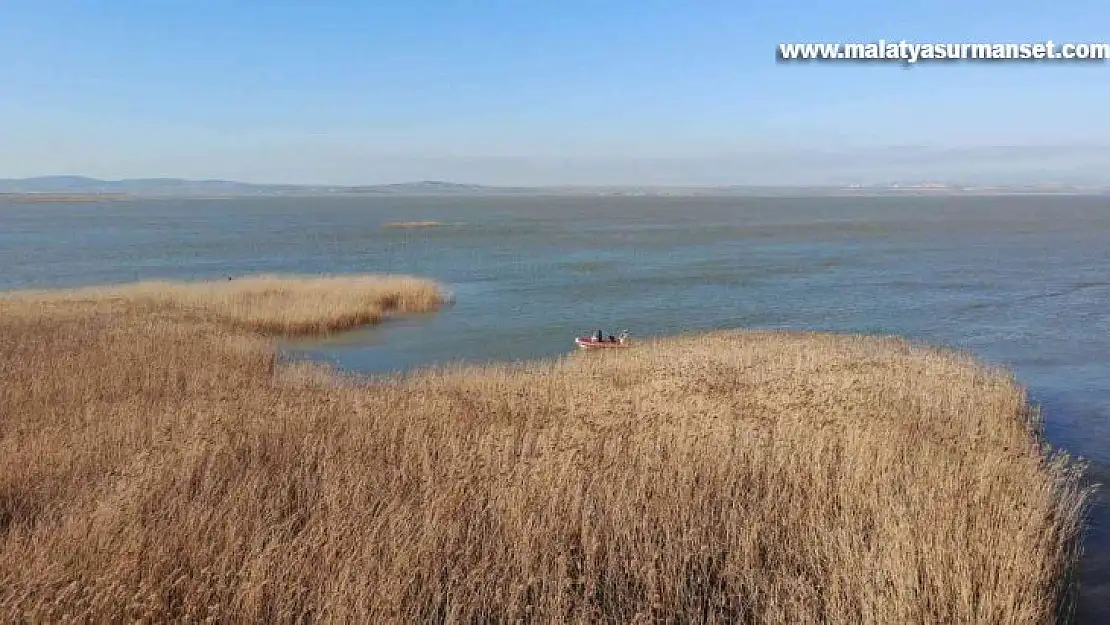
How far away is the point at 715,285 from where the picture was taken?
38.7 meters

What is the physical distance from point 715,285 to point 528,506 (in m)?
32.1

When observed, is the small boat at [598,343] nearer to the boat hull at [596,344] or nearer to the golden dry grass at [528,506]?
the boat hull at [596,344]

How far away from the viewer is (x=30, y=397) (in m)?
12.7

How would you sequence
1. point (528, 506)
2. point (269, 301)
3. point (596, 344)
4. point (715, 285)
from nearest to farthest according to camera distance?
point (528, 506) < point (596, 344) < point (269, 301) < point (715, 285)

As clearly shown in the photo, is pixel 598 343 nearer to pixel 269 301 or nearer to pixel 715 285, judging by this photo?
pixel 269 301

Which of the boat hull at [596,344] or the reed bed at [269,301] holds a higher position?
the reed bed at [269,301]

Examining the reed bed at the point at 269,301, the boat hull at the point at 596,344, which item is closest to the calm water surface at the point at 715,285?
the boat hull at the point at 596,344

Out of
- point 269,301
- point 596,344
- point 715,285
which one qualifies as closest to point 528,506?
point 596,344

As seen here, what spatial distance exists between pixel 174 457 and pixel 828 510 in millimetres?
Answer: 6745

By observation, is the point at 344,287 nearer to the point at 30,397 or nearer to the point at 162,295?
the point at 162,295

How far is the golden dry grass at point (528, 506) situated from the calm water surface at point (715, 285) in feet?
7.26

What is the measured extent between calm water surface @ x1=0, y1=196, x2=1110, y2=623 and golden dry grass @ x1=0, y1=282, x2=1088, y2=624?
221cm

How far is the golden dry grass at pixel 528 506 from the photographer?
6.22 metres

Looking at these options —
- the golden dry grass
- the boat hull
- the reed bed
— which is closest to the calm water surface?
the boat hull
